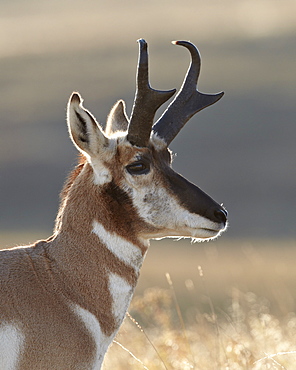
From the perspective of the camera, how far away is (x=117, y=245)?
6.88 m

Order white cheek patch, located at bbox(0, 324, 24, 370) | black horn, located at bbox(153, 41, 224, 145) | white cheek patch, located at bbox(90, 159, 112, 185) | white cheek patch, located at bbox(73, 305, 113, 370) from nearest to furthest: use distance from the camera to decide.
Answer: white cheek patch, located at bbox(0, 324, 24, 370) < white cheek patch, located at bbox(73, 305, 113, 370) < white cheek patch, located at bbox(90, 159, 112, 185) < black horn, located at bbox(153, 41, 224, 145)

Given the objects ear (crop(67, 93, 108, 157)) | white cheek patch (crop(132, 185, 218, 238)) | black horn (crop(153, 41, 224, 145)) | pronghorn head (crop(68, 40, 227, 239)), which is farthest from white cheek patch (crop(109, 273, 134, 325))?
black horn (crop(153, 41, 224, 145))

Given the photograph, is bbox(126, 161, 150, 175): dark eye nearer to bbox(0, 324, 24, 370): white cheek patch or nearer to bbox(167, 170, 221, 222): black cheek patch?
bbox(167, 170, 221, 222): black cheek patch

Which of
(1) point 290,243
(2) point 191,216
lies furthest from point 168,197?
(1) point 290,243

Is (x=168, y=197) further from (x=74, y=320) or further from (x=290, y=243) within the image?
(x=290, y=243)

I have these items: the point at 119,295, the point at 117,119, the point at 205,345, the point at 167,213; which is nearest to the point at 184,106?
the point at 117,119

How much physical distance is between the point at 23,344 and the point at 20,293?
1.23 feet

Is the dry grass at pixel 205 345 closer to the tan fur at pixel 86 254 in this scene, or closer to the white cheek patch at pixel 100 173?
the tan fur at pixel 86 254

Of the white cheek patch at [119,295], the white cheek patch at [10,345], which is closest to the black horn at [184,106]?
the white cheek patch at [119,295]

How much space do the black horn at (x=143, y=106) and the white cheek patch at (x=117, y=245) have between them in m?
0.73

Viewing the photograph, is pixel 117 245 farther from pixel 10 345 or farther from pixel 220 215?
pixel 10 345

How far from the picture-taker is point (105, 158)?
698 centimetres

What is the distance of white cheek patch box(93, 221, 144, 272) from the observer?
686 cm

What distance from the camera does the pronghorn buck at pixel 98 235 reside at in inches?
256
